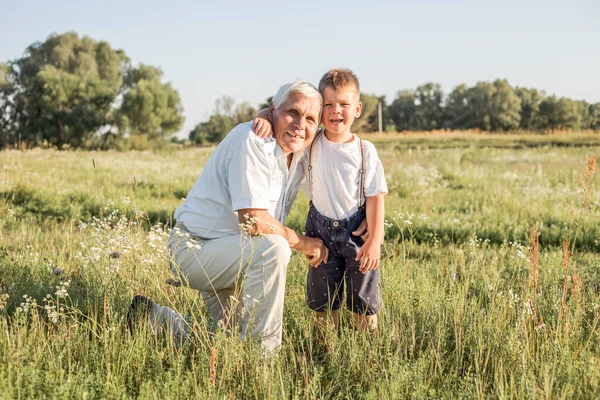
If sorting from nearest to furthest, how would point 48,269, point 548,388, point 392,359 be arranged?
point 548,388 < point 392,359 < point 48,269

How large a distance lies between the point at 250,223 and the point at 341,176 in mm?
988

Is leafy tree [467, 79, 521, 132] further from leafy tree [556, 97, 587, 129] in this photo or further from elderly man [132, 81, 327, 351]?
elderly man [132, 81, 327, 351]

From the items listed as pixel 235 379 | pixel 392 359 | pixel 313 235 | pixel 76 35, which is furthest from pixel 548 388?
pixel 76 35

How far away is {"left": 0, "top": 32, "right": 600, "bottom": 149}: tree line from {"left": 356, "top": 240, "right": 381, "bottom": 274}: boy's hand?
2591 centimetres

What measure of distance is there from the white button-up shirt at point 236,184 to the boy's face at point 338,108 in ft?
1.05

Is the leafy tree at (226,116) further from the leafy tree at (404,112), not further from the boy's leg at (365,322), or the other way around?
the boy's leg at (365,322)

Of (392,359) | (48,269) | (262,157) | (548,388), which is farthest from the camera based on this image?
(48,269)

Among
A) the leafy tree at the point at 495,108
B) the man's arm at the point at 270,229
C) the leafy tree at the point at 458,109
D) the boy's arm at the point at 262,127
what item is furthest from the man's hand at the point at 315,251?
the leafy tree at the point at 458,109

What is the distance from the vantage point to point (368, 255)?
12.6 feet

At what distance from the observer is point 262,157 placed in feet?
11.4

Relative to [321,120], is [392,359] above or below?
below

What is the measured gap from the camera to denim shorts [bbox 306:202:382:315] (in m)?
3.93

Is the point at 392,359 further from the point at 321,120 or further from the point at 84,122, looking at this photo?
the point at 84,122

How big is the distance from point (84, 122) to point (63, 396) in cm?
5104
